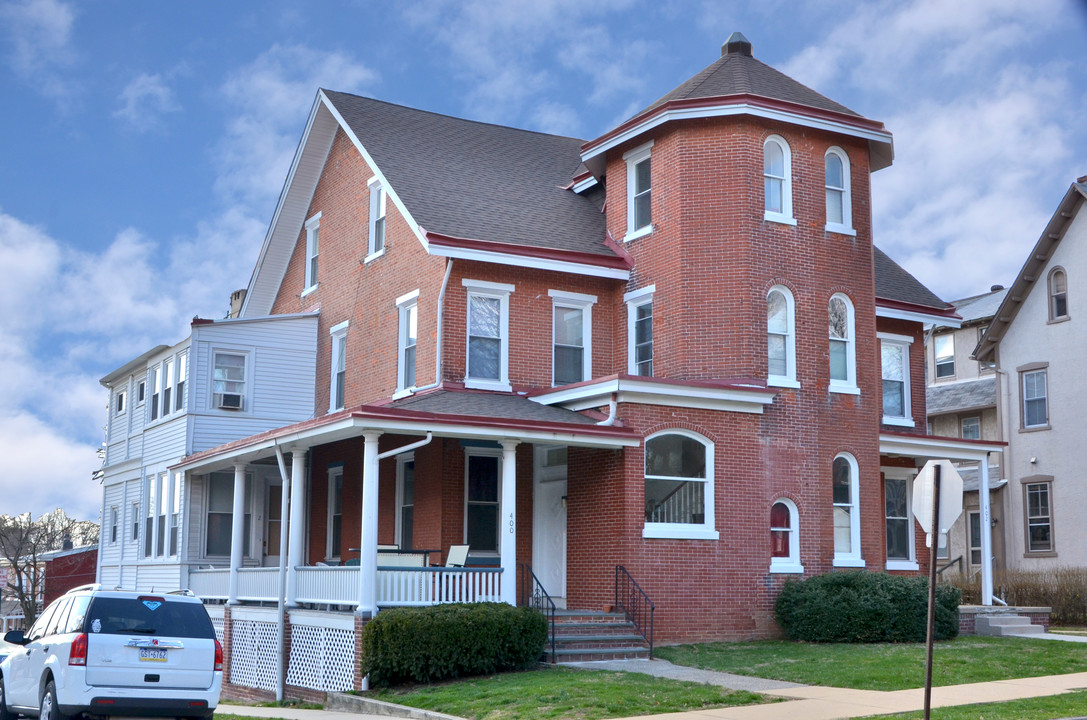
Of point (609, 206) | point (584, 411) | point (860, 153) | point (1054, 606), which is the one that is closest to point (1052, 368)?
point (1054, 606)

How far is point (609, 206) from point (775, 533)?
7580 millimetres

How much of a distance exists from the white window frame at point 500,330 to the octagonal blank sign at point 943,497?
12039 millimetres

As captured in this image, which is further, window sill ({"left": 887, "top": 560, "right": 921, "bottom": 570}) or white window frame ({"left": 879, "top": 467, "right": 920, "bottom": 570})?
white window frame ({"left": 879, "top": 467, "right": 920, "bottom": 570})

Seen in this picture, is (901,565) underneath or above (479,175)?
underneath

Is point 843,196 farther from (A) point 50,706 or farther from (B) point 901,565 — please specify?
(A) point 50,706

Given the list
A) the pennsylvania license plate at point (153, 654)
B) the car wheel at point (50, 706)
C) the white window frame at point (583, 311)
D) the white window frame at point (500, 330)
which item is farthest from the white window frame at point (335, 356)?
the pennsylvania license plate at point (153, 654)

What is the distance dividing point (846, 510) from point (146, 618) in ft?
45.5

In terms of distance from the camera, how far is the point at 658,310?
76.9 feet

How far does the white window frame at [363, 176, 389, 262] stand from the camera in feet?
85.9

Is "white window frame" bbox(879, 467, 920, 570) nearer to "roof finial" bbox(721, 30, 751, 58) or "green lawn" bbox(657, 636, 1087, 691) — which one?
"green lawn" bbox(657, 636, 1087, 691)

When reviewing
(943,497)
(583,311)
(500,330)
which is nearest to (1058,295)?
(583,311)

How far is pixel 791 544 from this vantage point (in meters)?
22.2

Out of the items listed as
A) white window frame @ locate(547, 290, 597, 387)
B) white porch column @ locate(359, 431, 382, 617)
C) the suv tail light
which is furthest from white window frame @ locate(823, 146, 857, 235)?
the suv tail light

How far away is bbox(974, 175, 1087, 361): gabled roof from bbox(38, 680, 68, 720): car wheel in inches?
1160
